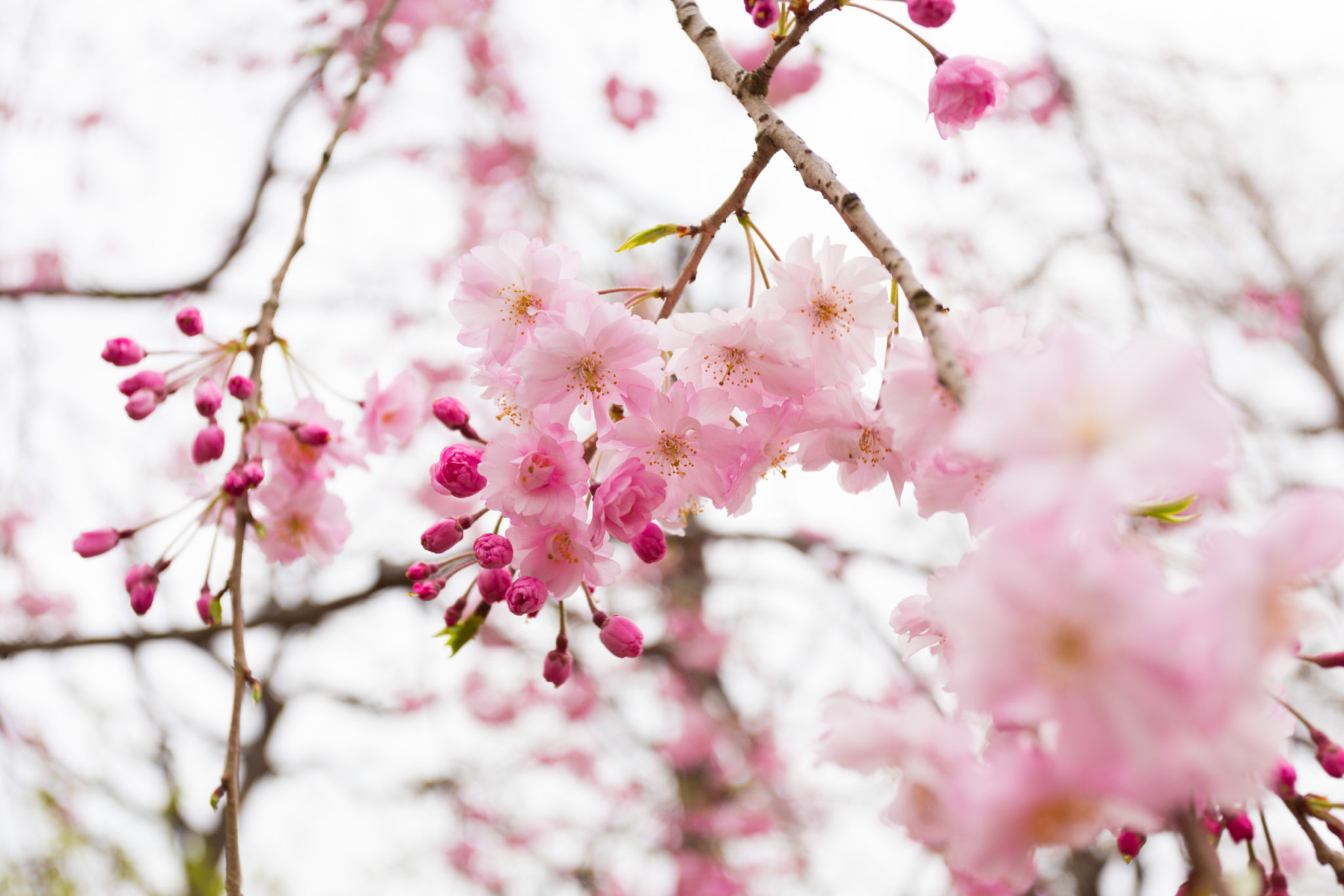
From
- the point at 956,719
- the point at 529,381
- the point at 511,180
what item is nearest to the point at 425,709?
the point at 511,180

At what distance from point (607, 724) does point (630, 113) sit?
17.1 feet

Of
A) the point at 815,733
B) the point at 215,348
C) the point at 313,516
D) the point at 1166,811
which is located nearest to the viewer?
the point at 1166,811

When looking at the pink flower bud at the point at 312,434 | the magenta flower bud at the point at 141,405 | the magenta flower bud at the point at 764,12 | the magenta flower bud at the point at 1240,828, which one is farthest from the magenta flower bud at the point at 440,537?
the magenta flower bud at the point at 1240,828

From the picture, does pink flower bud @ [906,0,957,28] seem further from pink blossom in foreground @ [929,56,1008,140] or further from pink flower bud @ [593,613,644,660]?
pink flower bud @ [593,613,644,660]

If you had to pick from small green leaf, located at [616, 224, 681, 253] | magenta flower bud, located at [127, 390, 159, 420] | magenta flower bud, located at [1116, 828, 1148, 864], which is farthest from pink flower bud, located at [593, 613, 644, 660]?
magenta flower bud, located at [127, 390, 159, 420]

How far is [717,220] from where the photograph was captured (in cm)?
124

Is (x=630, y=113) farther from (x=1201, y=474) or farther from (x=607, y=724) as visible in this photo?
(x=1201, y=474)

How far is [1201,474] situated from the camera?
0.64m

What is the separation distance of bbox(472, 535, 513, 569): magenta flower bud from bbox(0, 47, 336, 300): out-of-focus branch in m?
2.45

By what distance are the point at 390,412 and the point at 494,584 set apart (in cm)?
85

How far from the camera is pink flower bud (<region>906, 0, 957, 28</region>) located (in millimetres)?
1282

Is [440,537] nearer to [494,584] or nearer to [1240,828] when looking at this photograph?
[494,584]

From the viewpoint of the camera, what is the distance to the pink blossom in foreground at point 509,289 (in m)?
1.35

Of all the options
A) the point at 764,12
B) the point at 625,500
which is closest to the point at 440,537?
the point at 625,500
